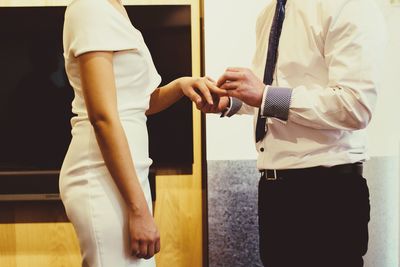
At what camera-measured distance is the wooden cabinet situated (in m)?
2.23

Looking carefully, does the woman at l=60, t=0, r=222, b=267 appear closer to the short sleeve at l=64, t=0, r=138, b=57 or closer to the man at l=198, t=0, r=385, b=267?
the short sleeve at l=64, t=0, r=138, b=57

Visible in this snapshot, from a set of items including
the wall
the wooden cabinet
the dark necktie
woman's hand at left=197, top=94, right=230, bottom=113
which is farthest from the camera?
the wooden cabinet

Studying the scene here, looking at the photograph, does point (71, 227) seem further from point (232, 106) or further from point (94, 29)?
point (94, 29)

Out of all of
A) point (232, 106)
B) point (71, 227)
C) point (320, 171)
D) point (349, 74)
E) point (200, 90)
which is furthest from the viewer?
point (71, 227)

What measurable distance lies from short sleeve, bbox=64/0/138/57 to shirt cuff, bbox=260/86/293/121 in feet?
1.35

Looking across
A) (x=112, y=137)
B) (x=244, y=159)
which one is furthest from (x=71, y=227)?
(x=112, y=137)

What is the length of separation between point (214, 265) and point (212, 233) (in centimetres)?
15

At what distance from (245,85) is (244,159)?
34.2 inches

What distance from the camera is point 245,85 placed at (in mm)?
1244

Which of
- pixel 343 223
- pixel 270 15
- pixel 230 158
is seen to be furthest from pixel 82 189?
pixel 230 158

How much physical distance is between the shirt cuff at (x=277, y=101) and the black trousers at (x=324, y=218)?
0.69 feet

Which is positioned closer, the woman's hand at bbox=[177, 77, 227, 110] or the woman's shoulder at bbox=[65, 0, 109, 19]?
the woman's shoulder at bbox=[65, 0, 109, 19]

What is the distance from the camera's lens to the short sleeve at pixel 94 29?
0.95 m

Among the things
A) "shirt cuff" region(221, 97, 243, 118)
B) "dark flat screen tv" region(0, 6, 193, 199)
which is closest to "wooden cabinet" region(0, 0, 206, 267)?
"dark flat screen tv" region(0, 6, 193, 199)
